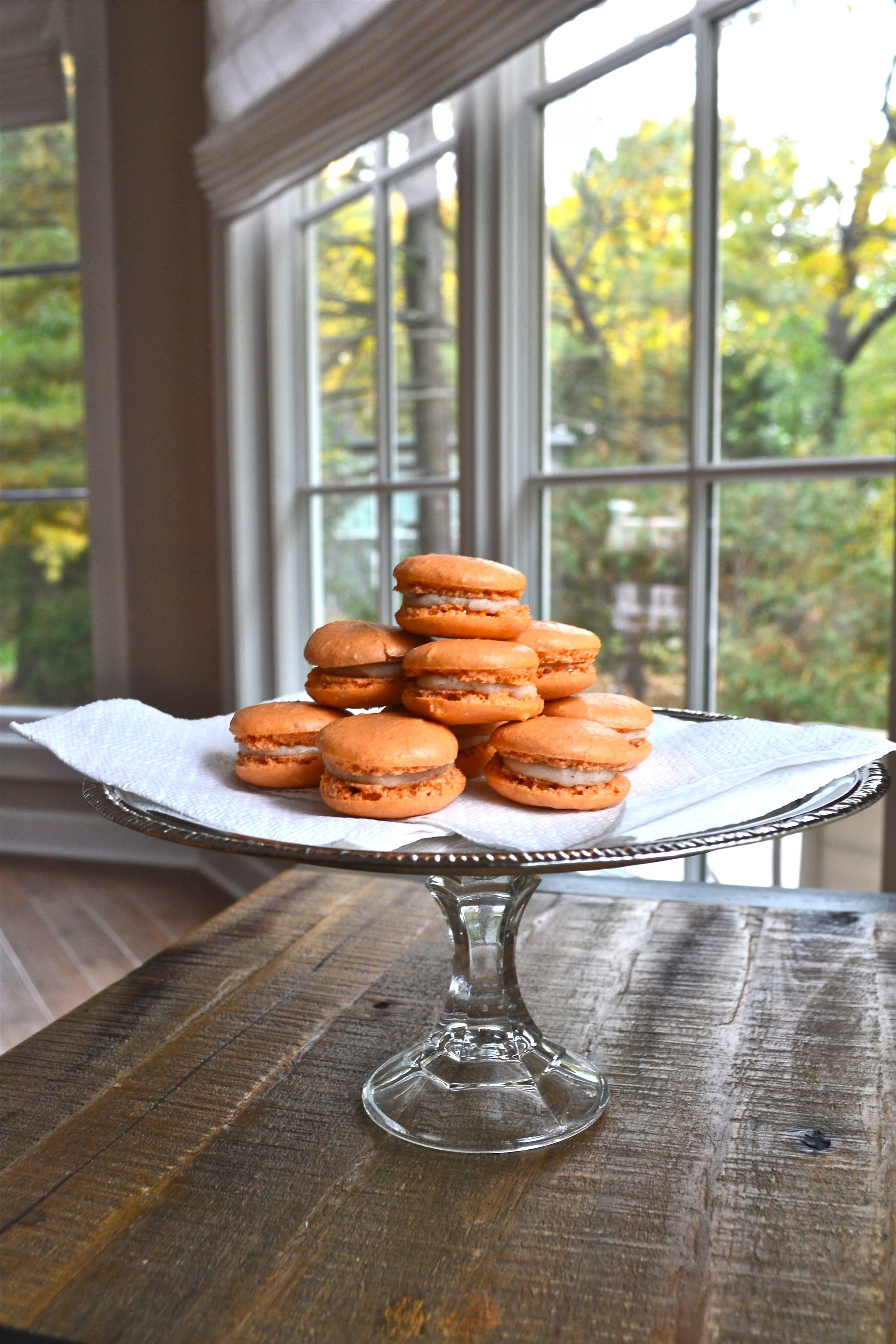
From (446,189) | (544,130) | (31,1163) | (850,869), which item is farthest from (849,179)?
(31,1163)

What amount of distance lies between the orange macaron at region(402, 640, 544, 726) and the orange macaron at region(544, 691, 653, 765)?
0.04 metres

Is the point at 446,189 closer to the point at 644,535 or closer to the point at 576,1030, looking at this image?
the point at 644,535

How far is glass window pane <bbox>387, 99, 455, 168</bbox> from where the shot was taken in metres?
2.14

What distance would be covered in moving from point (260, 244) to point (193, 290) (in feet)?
1.11

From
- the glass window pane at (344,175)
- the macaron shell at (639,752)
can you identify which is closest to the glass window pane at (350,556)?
the glass window pane at (344,175)

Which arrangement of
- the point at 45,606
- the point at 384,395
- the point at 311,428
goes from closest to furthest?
the point at 384,395, the point at 311,428, the point at 45,606

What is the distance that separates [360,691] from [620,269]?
142 cm

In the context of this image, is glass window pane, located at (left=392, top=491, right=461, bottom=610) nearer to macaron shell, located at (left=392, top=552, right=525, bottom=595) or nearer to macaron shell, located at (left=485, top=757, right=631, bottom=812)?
macaron shell, located at (left=392, top=552, right=525, bottom=595)

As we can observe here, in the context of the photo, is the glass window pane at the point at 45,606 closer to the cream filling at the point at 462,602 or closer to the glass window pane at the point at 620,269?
the glass window pane at the point at 620,269

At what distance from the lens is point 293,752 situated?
771 mm

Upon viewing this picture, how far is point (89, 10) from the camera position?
3.02 meters

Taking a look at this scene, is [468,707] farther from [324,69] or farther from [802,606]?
[324,69]

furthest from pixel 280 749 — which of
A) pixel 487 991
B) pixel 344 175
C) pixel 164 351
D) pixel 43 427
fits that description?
pixel 43 427

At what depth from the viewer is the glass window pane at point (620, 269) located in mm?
1849
